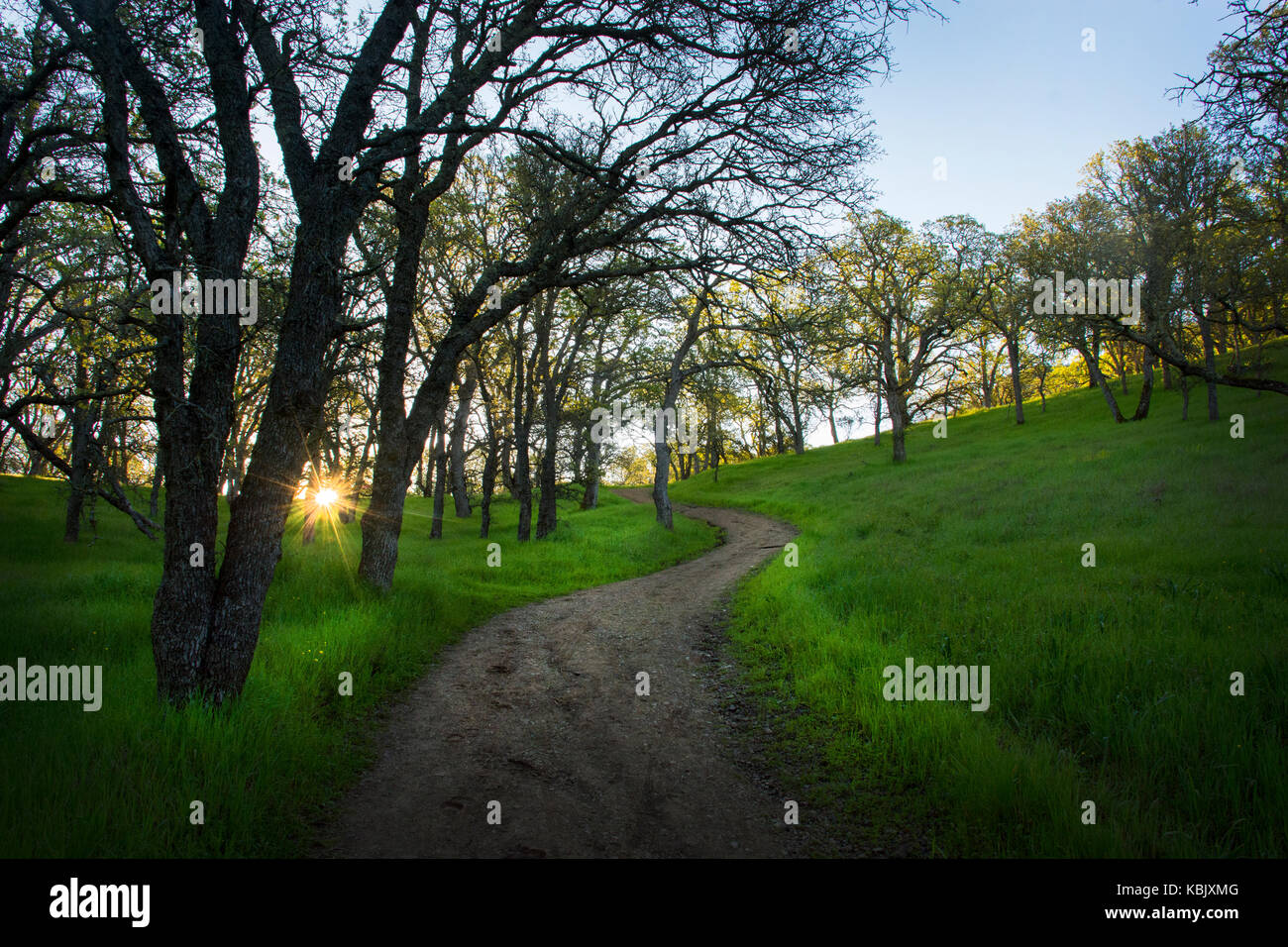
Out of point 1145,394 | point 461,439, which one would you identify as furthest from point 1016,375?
point 461,439

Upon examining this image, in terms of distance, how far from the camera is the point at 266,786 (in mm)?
4023

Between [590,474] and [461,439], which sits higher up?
[461,439]

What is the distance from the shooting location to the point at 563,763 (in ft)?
16.3

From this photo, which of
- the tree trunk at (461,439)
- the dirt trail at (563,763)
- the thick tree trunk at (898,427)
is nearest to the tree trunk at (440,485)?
the tree trunk at (461,439)

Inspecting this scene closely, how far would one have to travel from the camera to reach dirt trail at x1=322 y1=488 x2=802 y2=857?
386 cm

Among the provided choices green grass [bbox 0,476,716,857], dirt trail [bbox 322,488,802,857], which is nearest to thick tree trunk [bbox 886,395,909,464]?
green grass [bbox 0,476,716,857]

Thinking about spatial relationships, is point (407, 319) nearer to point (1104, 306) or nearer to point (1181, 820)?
point (1181, 820)

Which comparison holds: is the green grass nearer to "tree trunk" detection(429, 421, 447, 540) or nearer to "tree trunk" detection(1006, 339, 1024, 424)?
"tree trunk" detection(429, 421, 447, 540)

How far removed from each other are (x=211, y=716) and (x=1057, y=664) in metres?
7.96

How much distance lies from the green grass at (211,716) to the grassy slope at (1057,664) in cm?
416

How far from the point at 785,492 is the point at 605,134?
2543 cm

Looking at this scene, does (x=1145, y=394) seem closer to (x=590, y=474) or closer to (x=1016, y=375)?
(x=1016, y=375)

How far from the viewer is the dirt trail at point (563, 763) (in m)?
3.86
